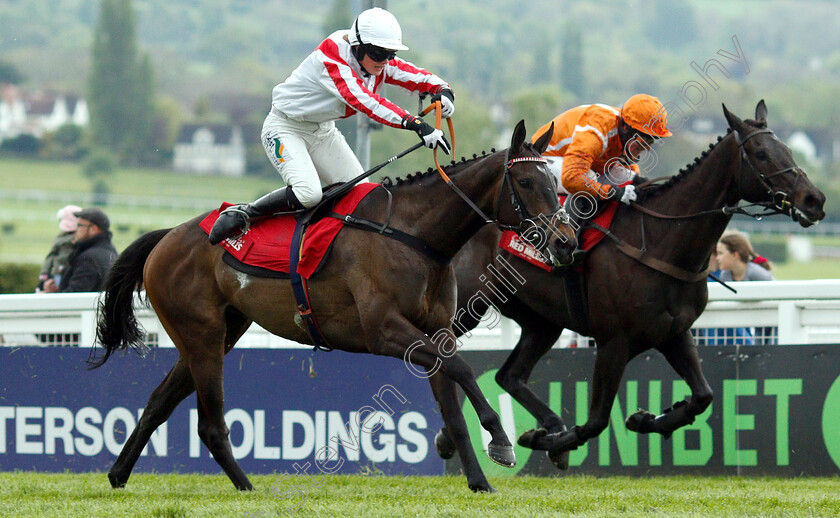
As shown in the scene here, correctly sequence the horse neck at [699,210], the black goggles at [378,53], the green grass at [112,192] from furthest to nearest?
the green grass at [112,192] → the horse neck at [699,210] → the black goggles at [378,53]

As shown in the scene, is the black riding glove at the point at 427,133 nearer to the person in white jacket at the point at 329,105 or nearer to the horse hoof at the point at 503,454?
the person in white jacket at the point at 329,105

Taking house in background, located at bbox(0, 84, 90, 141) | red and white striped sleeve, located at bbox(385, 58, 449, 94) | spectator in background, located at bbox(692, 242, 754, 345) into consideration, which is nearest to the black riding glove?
red and white striped sleeve, located at bbox(385, 58, 449, 94)

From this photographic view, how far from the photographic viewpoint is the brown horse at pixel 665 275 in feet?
18.5

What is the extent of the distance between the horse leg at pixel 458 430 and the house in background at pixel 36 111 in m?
A: 109

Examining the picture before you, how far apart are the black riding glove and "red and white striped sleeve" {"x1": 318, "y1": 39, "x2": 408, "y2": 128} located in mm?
73

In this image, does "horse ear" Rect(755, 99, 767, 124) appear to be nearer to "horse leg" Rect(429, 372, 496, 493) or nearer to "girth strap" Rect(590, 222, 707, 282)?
"girth strap" Rect(590, 222, 707, 282)

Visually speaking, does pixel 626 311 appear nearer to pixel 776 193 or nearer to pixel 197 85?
pixel 776 193

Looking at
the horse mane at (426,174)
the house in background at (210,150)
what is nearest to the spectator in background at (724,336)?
the horse mane at (426,174)

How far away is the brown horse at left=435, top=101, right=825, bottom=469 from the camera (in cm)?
563

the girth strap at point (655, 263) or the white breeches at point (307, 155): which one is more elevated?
the white breeches at point (307, 155)

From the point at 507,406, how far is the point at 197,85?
124110 millimetres

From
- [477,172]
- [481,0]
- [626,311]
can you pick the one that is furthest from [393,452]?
[481,0]

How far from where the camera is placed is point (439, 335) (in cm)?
504

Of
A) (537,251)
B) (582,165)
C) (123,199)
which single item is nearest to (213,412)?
(537,251)
